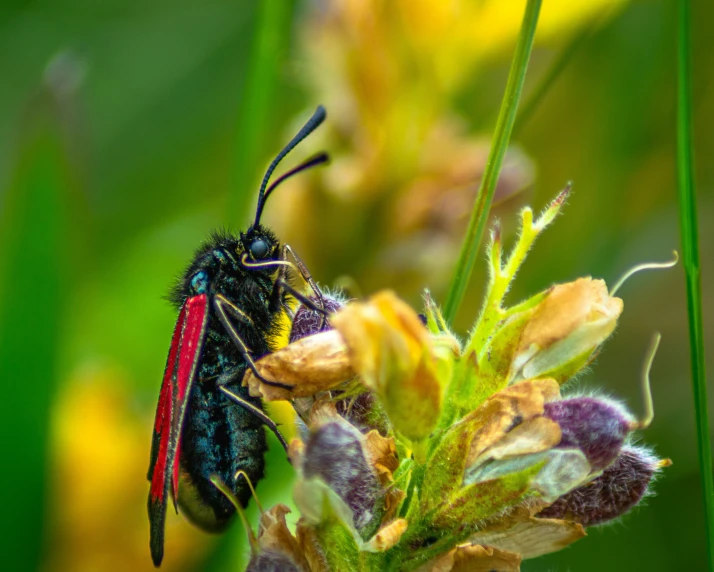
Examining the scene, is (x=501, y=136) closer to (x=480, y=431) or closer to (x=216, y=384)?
(x=480, y=431)

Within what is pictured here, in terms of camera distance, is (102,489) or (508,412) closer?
(508,412)

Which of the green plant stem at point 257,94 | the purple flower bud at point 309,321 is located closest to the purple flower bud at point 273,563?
the purple flower bud at point 309,321

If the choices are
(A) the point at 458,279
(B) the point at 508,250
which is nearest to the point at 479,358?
(A) the point at 458,279

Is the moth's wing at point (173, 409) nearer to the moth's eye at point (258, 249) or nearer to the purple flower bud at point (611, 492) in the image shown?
the moth's eye at point (258, 249)

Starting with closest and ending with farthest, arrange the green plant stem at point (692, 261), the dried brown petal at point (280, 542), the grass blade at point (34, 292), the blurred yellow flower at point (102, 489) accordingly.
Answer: the dried brown petal at point (280, 542) < the green plant stem at point (692, 261) < the grass blade at point (34, 292) < the blurred yellow flower at point (102, 489)

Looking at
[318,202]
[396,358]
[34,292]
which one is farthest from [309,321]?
[318,202]

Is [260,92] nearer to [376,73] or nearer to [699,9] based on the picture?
[376,73]
